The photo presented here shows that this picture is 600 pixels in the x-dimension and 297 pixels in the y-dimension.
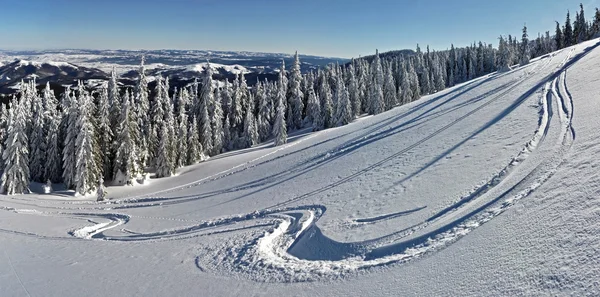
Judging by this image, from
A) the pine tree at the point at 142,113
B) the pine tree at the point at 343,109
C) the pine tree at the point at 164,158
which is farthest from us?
the pine tree at the point at 343,109

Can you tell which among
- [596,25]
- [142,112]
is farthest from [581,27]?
[142,112]

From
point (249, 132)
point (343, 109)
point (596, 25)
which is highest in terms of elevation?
point (596, 25)

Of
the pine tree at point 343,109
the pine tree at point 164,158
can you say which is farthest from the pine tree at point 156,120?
the pine tree at point 343,109

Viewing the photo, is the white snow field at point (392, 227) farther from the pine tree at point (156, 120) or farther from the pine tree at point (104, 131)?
the pine tree at point (156, 120)

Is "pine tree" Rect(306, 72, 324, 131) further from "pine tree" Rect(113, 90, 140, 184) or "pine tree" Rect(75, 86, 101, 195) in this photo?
"pine tree" Rect(75, 86, 101, 195)

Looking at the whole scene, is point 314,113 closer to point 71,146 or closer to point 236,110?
point 236,110

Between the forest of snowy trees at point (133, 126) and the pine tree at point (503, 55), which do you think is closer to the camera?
the forest of snowy trees at point (133, 126)
